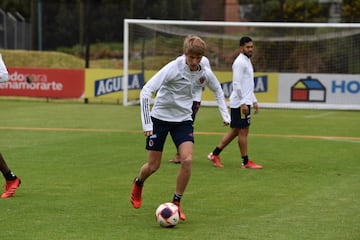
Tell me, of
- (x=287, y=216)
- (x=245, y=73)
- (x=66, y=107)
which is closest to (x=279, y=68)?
(x=66, y=107)

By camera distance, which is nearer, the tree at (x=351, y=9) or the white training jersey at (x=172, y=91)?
the white training jersey at (x=172, y=91)

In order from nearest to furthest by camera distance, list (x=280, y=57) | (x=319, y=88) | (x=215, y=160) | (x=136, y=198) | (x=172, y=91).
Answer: (x=172, y=91), (x=136, y=198), (x=215, y=160), (x=319, y=88), (x=280, y=57)

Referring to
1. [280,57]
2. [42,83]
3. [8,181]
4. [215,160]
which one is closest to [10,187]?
[8,181]

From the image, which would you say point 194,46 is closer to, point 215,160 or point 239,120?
point 239,120

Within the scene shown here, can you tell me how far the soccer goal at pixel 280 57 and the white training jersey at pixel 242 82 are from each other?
43.7ft

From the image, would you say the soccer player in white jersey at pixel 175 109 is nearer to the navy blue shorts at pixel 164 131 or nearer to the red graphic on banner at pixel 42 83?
the navy blue shorts at pixel 164 131

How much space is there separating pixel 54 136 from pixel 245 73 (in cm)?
555

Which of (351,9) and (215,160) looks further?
(351,9)

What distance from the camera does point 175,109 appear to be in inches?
352

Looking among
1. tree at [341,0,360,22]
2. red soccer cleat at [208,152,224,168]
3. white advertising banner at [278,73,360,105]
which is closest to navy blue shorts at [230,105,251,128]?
red soccer cleat at [208,152,224,168]

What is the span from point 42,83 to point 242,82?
1646 cm

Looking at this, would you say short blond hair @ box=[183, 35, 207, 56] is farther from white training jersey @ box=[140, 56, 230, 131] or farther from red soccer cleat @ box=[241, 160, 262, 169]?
A: red soccer cleat @ box=[241, 160, 262, 169]

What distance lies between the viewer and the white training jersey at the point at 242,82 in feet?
42.3

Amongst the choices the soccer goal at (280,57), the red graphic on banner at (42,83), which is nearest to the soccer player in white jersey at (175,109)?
the soccer goal at (280,57)
